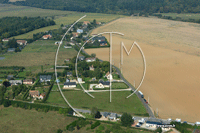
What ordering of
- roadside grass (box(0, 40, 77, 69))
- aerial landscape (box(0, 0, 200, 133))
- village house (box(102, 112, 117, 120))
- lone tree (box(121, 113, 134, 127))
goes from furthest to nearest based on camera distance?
roadside grass (box(0, 40, 77, 69)) → village house (box(102, 112, 117, 120)) → aerial landscape (box(0, 0, 200, 133)) → lone tree (box(121, 113, 134, 127))

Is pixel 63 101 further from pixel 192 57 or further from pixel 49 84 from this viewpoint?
pixel 192 57

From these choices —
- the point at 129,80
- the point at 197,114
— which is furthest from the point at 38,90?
the point at 197,114

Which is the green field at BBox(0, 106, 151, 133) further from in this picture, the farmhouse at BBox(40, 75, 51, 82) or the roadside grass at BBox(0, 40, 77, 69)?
the roadside grass at BBox(0, 40, 77, 69)

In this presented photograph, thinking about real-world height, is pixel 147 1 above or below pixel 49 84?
above

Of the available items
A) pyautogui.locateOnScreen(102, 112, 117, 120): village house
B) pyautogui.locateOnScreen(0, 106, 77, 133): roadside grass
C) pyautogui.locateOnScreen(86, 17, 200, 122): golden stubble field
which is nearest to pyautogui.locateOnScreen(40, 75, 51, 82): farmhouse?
pyautogui.locateOnScreen(0, 106, 77, 133): roadside grass

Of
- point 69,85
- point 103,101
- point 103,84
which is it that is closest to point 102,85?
point 103,84

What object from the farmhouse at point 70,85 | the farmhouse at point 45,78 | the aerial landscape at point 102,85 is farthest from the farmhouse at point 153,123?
the farmhouse at point 45,78

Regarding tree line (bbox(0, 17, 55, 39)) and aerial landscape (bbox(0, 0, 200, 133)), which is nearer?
aerial landscape (bbox(0, 0, 200, 133))
